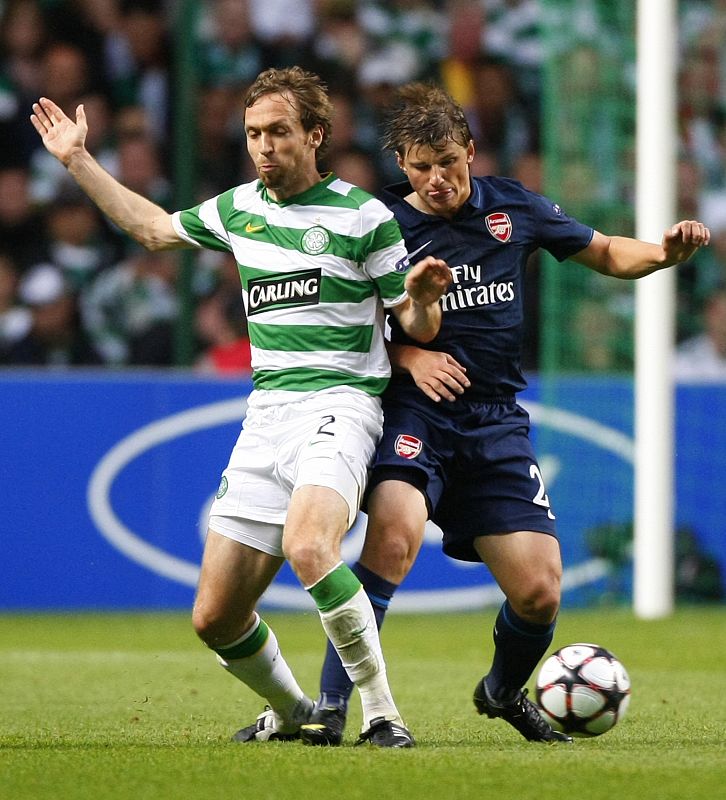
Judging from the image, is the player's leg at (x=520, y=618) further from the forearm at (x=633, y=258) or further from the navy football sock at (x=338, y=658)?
the forearm at (x=633, y=258)

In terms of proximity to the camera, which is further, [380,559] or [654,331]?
[654,331]

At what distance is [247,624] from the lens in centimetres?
534

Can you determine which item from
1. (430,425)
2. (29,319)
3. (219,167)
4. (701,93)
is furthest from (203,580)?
(701,93)

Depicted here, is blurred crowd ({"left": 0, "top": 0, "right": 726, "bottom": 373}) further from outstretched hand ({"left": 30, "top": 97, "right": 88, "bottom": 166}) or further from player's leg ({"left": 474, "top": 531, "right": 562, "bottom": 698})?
player's leg ({"left": 474, "top": 531, "right": 562, "bottom": 698})

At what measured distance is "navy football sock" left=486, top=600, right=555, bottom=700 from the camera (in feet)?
18.2

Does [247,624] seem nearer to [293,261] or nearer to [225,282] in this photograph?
[293,261]

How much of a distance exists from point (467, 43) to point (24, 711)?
876cm

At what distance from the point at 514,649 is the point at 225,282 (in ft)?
23.1

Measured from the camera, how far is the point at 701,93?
12.9m

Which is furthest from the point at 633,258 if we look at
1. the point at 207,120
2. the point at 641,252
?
the point at 207,120

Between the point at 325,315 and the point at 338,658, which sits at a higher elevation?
the point at 325,315

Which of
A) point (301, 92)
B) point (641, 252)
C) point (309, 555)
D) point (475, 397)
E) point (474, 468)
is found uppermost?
point (301, 92)

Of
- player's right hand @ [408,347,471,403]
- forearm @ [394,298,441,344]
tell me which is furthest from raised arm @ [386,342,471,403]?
forearm @ [394,298,441,344]

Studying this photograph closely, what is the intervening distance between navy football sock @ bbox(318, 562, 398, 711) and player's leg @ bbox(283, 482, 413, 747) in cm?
22
